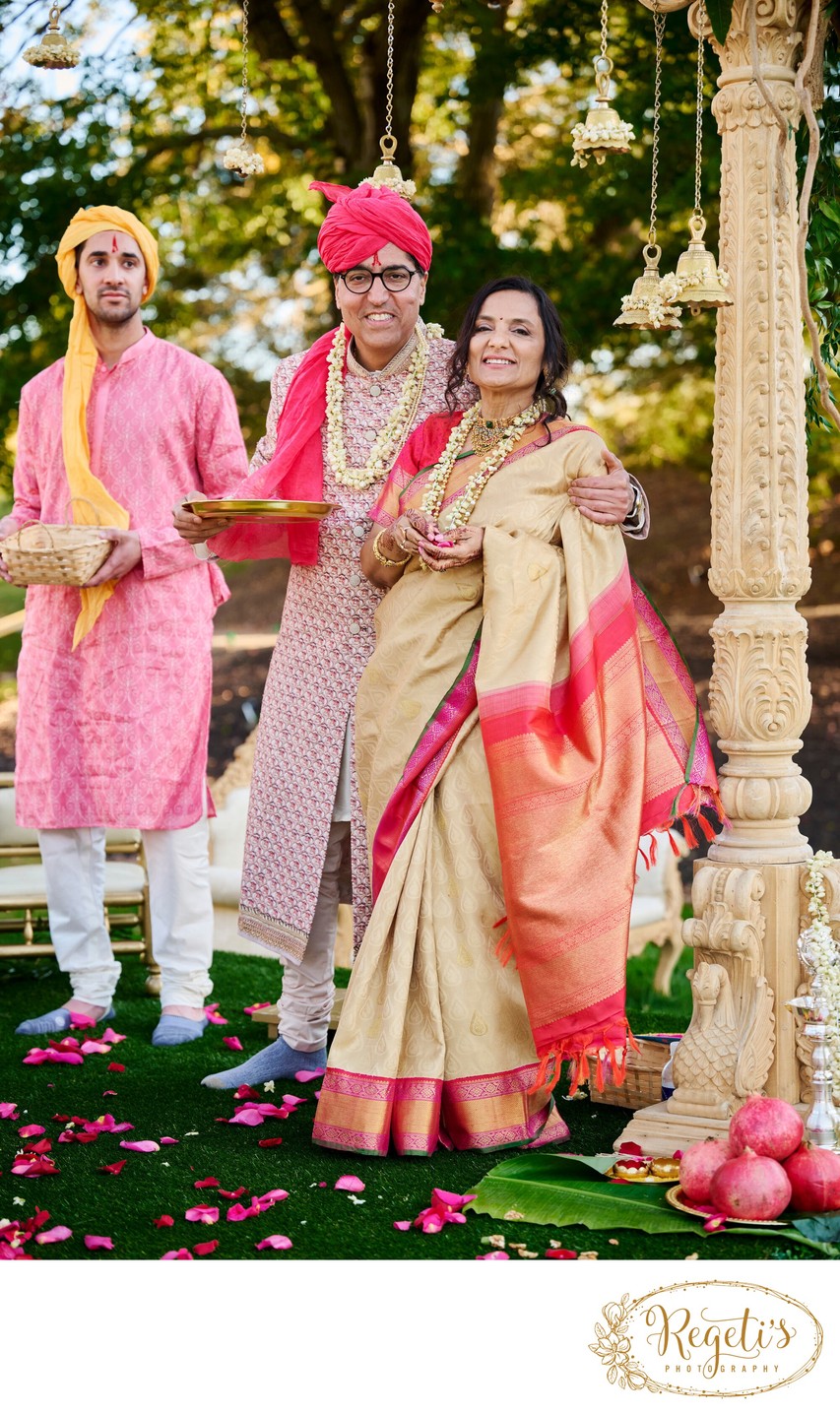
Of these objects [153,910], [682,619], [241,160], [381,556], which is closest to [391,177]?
[241,160]

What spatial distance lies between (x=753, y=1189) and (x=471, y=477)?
5.30ft

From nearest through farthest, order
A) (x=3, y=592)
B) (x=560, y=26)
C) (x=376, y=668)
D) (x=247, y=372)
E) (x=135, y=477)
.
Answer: (x=376, y=668)
(x=135, y=477)
(x=560, y=26)
(x=247, y=372)
(x=3, y=592)

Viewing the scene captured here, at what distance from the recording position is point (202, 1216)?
308 centimetres

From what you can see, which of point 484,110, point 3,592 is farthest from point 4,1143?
point 3,592

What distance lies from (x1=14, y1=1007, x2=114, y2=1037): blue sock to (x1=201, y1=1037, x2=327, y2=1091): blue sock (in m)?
0.81

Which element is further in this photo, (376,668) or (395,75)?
(395,75)

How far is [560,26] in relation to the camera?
762 cm

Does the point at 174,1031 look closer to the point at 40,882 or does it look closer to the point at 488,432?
the point at 40,882

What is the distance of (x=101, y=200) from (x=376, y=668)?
4966 mm

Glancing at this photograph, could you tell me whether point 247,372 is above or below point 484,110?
below

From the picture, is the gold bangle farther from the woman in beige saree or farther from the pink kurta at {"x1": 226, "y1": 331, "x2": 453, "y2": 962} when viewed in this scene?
the pink kurta at {"x1": 226, "y1": 331, "x2": 453, "y2": 962}

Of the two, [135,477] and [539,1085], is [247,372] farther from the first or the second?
[539,1085]

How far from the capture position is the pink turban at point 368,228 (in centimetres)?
374

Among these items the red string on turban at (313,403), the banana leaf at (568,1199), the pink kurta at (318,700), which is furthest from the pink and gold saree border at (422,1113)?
the red string on turban at (313,403)
